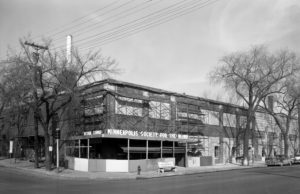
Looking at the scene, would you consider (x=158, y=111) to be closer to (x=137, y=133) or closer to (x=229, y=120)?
(x=137, y=133)

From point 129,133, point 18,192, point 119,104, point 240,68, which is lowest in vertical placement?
point 18,192

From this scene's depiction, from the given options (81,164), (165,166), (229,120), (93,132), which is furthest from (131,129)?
(229,120)

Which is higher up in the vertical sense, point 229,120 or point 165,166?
point 229,120

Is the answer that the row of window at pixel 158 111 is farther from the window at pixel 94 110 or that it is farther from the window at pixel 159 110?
the window at pixel 94 110

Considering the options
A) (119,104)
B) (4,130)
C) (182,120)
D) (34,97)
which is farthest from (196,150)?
(4,130)

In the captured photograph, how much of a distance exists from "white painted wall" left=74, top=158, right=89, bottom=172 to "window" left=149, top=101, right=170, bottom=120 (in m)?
9.18

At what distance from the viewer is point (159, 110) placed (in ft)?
140

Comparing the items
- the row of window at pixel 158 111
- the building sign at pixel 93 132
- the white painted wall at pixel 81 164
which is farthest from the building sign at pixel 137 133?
the white painted wall at pixel 81 164

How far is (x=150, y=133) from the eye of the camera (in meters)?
40.5

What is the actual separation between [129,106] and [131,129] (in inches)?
88.9

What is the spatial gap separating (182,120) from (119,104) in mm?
10226

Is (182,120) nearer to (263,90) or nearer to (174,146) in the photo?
(174,146)

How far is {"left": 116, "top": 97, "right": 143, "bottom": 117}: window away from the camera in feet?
125

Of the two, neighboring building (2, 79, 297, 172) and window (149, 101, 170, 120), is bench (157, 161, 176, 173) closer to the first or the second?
neighboring building (2, 79, 297, 172)
